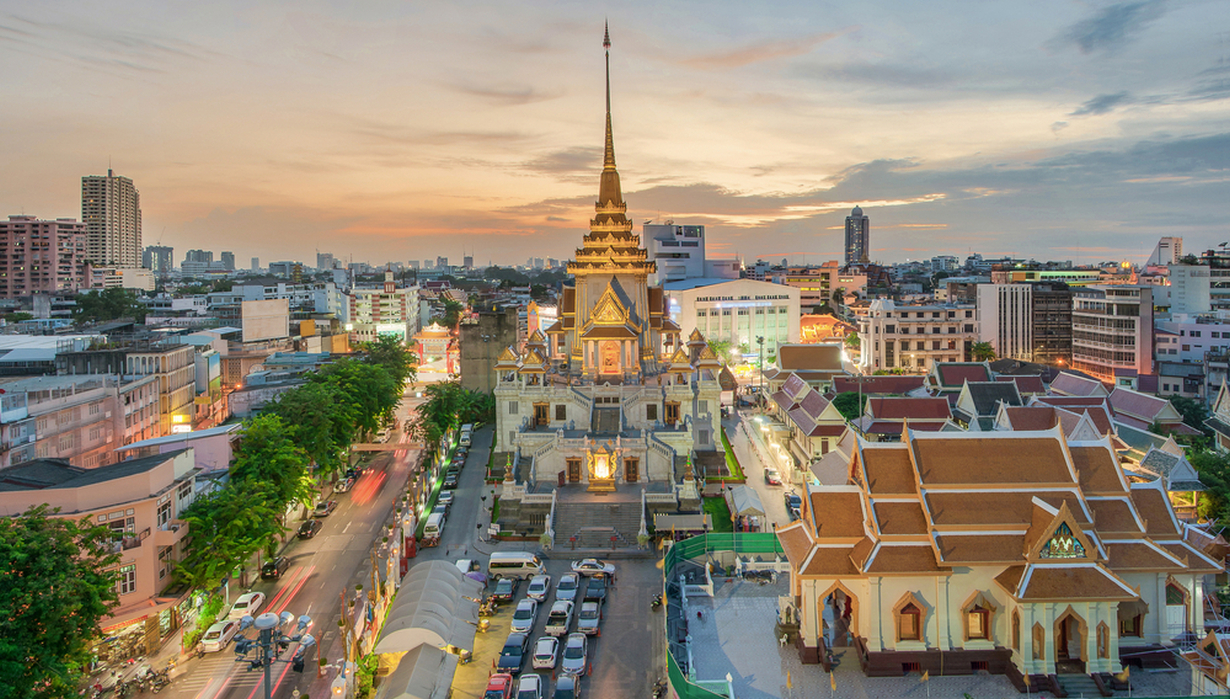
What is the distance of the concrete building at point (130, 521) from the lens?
3269 centimetres

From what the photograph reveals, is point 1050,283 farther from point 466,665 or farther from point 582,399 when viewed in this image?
point 466,665

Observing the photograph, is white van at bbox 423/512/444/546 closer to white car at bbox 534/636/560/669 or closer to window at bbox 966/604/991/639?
white car at bbox 534/636/560/669

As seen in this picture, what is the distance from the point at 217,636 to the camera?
3297 cm

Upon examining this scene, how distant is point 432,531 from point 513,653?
15527 mm

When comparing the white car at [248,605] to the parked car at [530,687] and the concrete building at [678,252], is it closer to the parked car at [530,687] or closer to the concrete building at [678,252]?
the parked car at [530,687]

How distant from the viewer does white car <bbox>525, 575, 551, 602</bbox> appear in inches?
1453

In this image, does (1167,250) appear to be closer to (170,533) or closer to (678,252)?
(678,252)

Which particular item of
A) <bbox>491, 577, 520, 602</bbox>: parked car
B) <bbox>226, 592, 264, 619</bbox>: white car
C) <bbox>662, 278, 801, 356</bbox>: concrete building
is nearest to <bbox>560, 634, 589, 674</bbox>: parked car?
<bbox>491, 577, 520, 602</bbox>: parked car

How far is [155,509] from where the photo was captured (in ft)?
116

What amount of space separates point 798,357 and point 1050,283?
46911 mm

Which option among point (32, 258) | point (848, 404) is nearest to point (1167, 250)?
point (848, 404)

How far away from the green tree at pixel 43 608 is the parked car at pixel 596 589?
18589mm

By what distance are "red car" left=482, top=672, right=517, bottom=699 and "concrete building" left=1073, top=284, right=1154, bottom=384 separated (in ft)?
253

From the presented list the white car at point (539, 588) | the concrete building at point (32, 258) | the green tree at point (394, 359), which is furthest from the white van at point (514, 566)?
the concrete building at point (32, 258)
